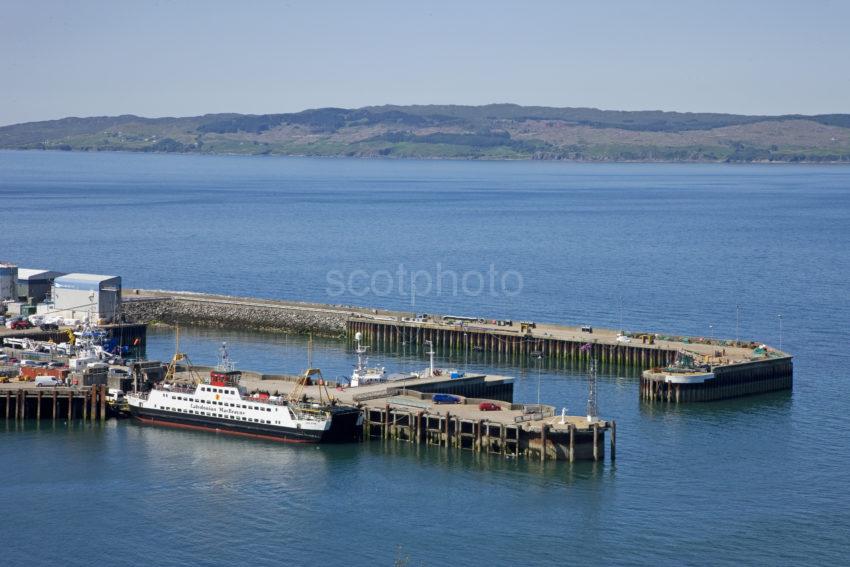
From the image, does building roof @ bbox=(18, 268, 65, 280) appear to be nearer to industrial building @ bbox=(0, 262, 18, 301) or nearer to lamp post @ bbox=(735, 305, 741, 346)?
industrial building @ bbox=(0, 262, 18, 301)

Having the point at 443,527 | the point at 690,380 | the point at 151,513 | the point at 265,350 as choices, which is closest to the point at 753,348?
the point at 690,380

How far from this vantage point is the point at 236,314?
12106 cm

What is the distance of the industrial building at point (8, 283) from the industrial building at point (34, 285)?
1.23 ft

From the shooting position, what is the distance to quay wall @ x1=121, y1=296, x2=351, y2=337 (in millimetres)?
117375

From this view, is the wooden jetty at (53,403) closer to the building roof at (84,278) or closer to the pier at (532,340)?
the building roof at (84,278)

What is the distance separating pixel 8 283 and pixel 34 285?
7.14 ft

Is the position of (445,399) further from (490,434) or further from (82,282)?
(82,282)

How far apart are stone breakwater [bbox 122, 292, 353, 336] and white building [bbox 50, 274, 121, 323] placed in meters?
4.19

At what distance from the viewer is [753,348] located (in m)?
99.4

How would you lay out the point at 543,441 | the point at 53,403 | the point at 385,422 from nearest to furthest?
the point at 543,441 < the point at 385,422 < the point at 53,403

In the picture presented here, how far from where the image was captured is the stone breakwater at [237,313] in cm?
11744

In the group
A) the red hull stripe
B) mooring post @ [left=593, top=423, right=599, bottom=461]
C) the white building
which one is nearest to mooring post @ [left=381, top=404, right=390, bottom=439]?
the red hull stripe

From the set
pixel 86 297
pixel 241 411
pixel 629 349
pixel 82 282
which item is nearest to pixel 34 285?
pixel 82 282

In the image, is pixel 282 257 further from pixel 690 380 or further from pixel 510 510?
pixel 510 510
